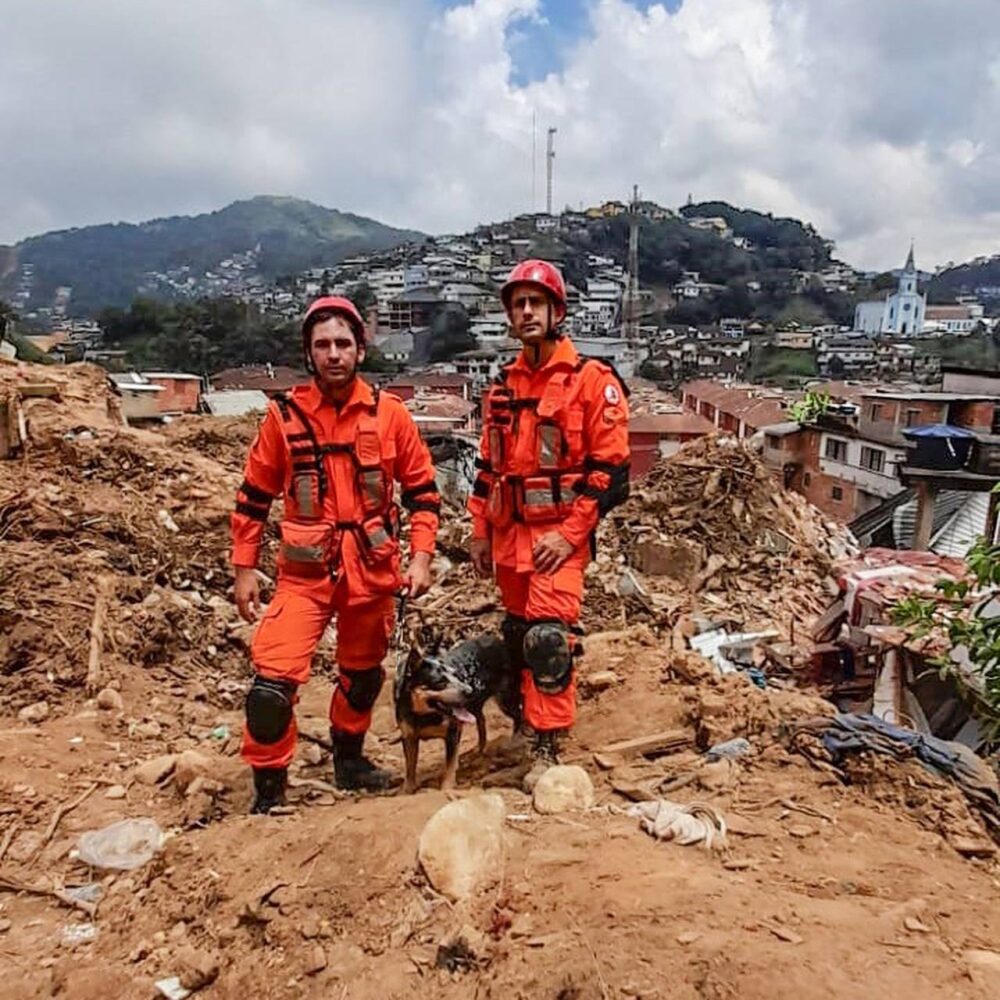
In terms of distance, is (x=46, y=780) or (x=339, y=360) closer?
(x=339, y=360)

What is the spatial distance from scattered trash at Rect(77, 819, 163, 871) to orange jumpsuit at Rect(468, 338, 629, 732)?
4.90 feet

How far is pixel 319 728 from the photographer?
4484 millimetres

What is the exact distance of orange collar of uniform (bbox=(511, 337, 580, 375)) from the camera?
3.52 m

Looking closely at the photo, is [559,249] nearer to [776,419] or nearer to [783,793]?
[776,419]

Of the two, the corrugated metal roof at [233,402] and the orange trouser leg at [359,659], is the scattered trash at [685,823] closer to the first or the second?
the orange trouser leg at [359,659]

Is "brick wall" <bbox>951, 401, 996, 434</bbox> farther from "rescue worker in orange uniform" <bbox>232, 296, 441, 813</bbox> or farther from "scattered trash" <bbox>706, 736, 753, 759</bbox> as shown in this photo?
"rescue worker in orange uniform" <bbox>232, 296, 441, 813</bbox>

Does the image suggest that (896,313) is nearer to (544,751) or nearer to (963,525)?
(963,525)

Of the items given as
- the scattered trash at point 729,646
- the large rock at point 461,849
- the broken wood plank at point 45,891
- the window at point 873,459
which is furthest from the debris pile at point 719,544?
the window at point 873,459

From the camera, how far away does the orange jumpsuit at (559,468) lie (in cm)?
346

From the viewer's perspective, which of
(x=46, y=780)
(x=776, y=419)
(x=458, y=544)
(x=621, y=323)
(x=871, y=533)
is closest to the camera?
(x=46, y=780)

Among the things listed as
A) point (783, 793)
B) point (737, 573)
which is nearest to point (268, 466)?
point (783, 793)

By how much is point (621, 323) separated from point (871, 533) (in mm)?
78602

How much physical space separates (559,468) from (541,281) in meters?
0.76

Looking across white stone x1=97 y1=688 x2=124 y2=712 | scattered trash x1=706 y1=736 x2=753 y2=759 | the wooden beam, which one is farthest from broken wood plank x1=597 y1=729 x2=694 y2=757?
the wooden beam
